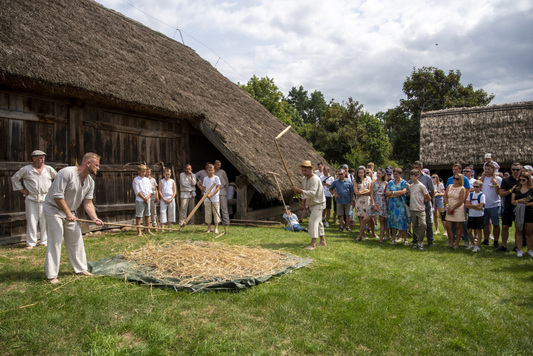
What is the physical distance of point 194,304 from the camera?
391cm

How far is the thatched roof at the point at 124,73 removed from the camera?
689 centimetres

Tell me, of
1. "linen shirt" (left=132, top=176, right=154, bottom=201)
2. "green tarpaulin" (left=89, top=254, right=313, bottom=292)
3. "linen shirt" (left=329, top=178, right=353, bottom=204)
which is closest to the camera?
"green tarpaulin" (left=89, top=254, right=313, bottom=292)

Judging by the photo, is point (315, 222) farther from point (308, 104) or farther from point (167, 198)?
point (308, 104)

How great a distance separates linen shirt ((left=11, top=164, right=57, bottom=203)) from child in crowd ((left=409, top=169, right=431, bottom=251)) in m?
7.77

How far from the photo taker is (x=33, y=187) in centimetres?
648

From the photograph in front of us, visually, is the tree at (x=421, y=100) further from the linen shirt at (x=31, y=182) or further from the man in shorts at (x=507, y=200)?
the linen shirt at (x=31, y=182)

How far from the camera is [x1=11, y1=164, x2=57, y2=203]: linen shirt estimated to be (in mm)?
6414

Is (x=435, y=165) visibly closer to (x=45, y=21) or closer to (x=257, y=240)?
(x=257, y=240)

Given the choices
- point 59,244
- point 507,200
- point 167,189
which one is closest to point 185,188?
point 167,189

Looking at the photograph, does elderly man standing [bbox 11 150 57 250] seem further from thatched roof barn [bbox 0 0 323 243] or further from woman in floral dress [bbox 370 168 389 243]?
woman in floral dress [bbox 370 168 389 243]

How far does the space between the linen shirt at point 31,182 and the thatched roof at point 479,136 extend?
17.2 metres

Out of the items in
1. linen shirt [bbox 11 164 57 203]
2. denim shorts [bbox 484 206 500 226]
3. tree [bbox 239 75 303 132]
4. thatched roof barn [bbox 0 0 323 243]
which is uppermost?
tree [bbox 239 75 303 132]

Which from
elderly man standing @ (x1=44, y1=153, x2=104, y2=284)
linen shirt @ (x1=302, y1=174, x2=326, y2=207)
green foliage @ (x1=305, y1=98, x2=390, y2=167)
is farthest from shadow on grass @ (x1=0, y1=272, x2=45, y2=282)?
green foliage @ (x1=305, y1=98, x2=390, y2=167)

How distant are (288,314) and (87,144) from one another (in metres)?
6.83
